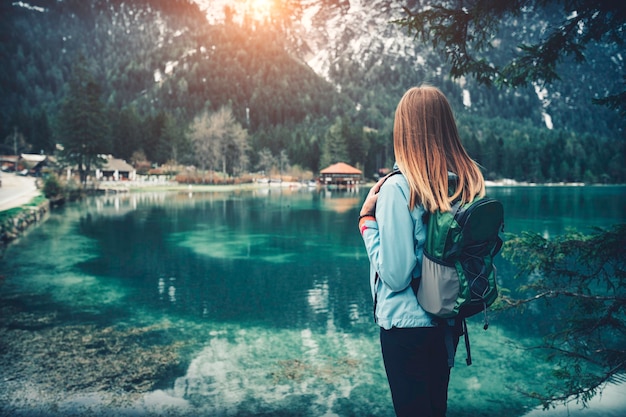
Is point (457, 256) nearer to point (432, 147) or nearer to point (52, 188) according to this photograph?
point (432, 147)

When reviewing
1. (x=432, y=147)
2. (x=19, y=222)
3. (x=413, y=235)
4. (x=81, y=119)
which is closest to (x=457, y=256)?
(x=413, y=235)

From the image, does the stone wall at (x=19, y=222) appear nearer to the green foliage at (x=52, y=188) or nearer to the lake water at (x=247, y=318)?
the lake water at (x=247, y=318)

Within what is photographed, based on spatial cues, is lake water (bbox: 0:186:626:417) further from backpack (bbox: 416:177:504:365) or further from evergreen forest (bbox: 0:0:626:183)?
backpack (bbox: 416:177:504:365)

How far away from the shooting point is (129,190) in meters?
59.8

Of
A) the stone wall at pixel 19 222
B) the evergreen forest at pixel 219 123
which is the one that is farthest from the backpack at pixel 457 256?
the stone wall at pixel 19 222

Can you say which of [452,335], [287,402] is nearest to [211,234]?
[287,402]

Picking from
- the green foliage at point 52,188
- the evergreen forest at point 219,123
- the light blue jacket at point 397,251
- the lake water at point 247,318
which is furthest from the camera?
the evergreen forest at point 219,123

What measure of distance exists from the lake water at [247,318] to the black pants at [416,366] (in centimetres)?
404

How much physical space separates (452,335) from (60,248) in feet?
61.9

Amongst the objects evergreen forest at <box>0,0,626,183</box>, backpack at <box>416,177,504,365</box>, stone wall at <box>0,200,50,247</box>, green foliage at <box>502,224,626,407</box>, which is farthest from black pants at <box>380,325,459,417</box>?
stone wall at <box>0,200,50,247</box>

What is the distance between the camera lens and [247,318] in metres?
9.55

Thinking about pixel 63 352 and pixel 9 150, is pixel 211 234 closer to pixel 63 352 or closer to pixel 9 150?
pixel 63 352

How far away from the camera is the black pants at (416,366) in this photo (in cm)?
205

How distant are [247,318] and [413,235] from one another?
801cm
